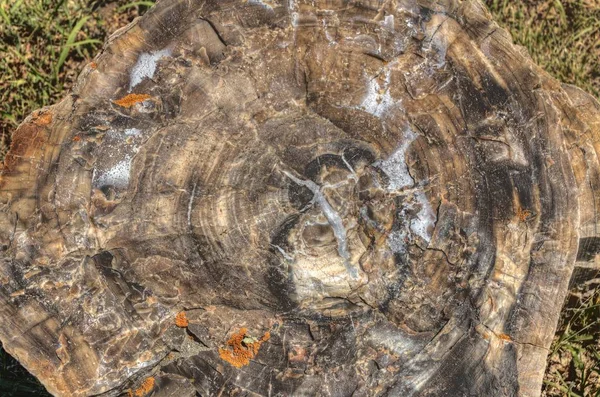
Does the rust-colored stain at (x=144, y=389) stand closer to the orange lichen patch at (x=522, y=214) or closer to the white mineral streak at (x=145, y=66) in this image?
the white mineral streak at (x=145, y=66)

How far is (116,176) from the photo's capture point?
2.34 metres

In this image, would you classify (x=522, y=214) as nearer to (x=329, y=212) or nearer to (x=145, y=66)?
(x=329, y=212)

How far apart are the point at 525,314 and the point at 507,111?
0.74 m

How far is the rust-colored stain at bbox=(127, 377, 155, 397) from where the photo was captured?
7.73 ft

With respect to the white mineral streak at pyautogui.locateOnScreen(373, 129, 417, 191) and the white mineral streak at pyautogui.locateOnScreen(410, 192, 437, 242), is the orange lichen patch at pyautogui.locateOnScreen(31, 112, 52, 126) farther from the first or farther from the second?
the white mineral streak at pyautogui.locateOnScreen(410, 192, 437, 242)

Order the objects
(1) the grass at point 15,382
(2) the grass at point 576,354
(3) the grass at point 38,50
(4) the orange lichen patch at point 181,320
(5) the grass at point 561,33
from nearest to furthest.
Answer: (4) the orange lichen patch at point 181,320 < (1) the grass at point 15,382 < (2) the grass at point 576,354 < (3) the grass at point 38,50 < (5) the grass at point 561,33

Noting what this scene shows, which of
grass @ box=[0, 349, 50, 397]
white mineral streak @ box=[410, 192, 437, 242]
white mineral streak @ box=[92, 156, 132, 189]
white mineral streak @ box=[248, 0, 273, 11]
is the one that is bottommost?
grass @ box=[0, 349, 50, 397]

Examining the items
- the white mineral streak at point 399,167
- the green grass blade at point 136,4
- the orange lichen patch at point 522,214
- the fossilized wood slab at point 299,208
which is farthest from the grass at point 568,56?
the green grass blade at point 136,4

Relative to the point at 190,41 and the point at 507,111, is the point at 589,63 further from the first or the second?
the point at 190,41

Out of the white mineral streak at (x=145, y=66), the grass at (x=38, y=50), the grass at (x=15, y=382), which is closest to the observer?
the white mineral streak at (x=145, y=66)

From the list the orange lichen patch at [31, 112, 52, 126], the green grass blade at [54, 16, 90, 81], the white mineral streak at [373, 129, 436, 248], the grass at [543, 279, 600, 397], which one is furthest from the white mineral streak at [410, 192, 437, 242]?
the green grass blade at [54, 16, 90, 81]

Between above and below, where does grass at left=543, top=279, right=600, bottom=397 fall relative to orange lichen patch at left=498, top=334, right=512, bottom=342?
below

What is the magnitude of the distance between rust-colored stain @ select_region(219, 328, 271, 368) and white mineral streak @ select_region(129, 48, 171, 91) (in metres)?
1.01

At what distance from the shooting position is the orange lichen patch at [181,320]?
239cm
